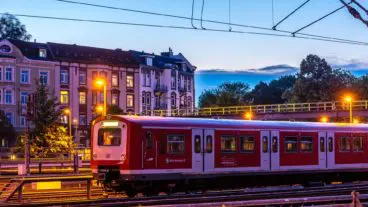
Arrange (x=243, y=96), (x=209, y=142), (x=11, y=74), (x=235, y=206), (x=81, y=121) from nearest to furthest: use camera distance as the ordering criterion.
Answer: (x=235, y=206) < (x=209, y=142) < (x=11, y=74) < (x=81, y=121) < (x=243, y=96)

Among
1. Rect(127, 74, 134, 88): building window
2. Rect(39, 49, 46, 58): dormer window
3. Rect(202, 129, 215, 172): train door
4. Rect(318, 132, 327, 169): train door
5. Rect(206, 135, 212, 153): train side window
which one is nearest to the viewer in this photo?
Rect(202, 129, 215, 172): train door

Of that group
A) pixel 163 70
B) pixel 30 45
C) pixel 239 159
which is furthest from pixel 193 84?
pixel 239 159

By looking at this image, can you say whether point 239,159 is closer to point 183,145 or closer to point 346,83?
point 183,145

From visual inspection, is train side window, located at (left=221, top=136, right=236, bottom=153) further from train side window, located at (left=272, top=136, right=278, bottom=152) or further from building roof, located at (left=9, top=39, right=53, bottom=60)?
building roof, located at (left=9, top=39, right=53, bottom=60)

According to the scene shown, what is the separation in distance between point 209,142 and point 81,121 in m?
61.0

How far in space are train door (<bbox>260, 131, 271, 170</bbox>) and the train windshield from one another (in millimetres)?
7076

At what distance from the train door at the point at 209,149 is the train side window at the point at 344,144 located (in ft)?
28.6

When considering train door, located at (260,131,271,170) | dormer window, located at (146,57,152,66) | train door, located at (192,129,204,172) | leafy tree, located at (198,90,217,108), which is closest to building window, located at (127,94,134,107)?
dormer window, located at (146,57,152,66)

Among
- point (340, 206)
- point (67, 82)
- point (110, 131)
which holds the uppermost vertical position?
point (67, 82)

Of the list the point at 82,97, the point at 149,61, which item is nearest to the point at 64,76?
the point at 82,97

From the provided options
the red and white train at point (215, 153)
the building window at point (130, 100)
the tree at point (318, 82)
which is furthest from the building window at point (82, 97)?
the red and white train at point (215, 153)

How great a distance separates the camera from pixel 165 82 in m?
101

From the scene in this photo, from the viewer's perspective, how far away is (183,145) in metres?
26.4

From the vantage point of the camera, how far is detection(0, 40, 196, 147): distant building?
3169 inches
